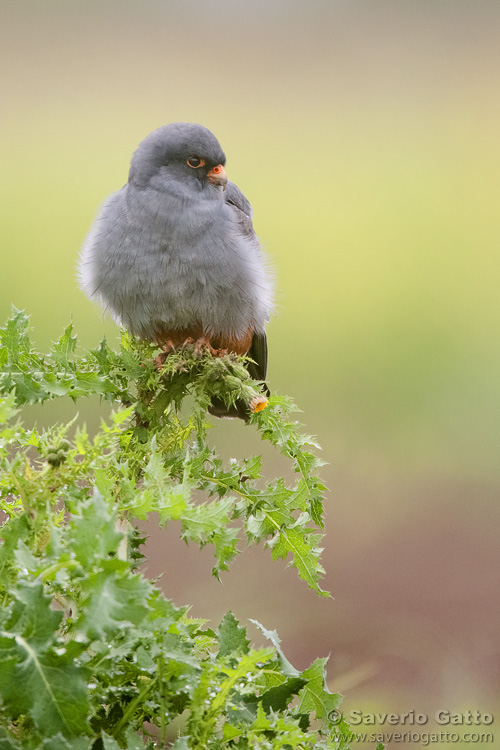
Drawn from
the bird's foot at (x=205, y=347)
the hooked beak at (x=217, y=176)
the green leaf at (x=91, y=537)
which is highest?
the hooked beak at (x=217, y=176)

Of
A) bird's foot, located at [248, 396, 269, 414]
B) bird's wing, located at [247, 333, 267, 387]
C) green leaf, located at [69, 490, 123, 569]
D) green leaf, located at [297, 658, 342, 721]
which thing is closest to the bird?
bird's wing, located at [247, 333, 267, 387]

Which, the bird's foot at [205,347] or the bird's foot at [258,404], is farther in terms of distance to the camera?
the bird's foot at [205,347]

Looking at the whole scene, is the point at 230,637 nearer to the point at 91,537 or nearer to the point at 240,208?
the point at 91,537

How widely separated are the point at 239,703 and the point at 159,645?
177mm

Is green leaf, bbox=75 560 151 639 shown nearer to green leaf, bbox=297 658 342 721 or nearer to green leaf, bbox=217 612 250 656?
green leaf, bbox=217 612 250 656

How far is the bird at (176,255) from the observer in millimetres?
1974

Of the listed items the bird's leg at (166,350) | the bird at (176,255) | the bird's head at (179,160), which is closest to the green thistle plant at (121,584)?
the bird's leg at (166,350)

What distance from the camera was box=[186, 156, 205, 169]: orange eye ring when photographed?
2.02 metres

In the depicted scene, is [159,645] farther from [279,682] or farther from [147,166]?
[147,166]

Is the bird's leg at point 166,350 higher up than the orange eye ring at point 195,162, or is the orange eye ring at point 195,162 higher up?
the orange eye ring at point 195,162

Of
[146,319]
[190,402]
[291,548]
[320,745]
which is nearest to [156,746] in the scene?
[320,745]

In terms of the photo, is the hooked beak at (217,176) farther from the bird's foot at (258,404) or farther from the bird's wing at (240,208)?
the bird's foot at (258,404)

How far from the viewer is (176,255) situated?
198 cm

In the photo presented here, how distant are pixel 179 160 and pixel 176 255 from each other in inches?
10.0
